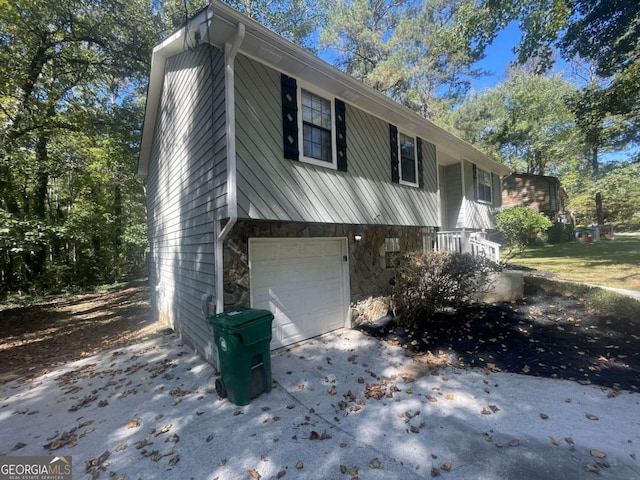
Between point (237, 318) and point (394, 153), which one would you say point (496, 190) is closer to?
point (394, 153)

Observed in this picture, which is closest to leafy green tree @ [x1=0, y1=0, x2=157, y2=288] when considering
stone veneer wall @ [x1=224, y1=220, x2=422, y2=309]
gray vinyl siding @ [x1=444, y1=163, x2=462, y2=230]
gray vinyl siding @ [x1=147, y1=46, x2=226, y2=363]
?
gray vinyl siding @ [x1=147, y1=46, x2=226, y2=363]

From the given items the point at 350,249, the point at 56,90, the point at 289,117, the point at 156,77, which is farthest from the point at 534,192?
the point at 56,90

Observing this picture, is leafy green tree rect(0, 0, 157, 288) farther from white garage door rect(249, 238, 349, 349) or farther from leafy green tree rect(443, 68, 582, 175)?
leafy green tree rect(443, 68, 582, 175)

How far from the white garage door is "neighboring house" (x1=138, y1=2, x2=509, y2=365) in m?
0.02

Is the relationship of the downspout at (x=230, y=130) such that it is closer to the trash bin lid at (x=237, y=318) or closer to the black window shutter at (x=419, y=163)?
the trash bin lid at (x=237, y=318)

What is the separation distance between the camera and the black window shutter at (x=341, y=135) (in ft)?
17.9

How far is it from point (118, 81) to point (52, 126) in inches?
183

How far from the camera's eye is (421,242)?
8.16 meters

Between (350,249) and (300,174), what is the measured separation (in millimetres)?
2204

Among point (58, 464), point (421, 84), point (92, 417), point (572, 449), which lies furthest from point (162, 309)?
point (421, 84)

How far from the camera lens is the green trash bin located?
3.45 metres

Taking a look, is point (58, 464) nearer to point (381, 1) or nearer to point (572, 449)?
point (572, 449)

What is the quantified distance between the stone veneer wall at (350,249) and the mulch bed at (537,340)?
1.01 m

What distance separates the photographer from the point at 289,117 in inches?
184
